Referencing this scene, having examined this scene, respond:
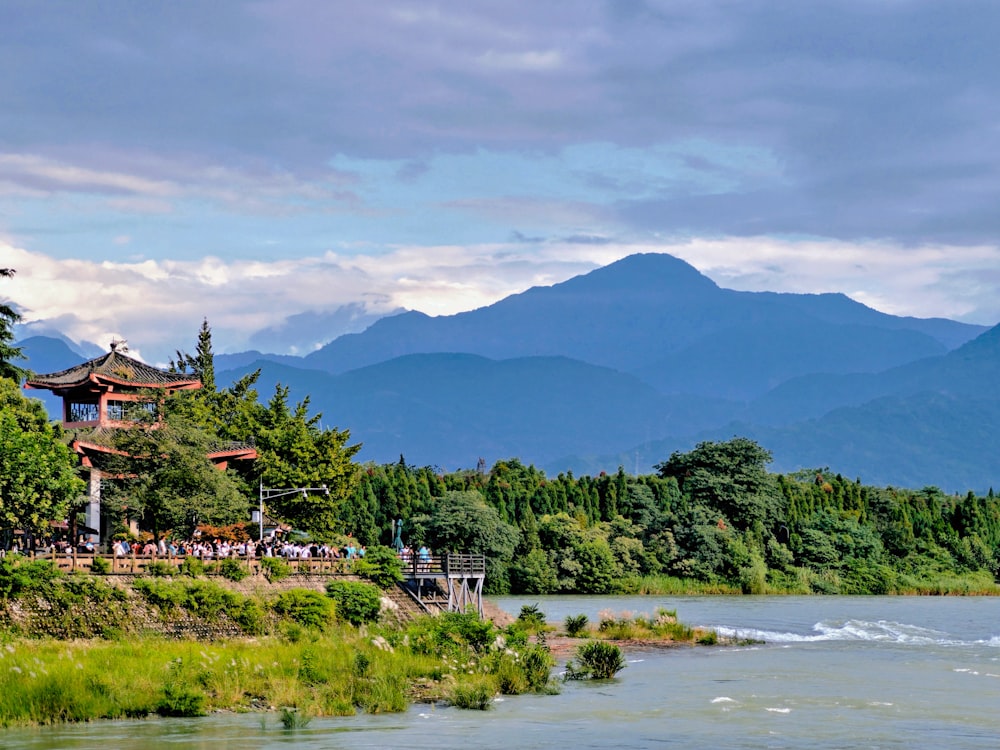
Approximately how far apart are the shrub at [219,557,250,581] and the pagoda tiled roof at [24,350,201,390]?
772 inches

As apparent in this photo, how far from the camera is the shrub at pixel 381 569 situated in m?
54.0

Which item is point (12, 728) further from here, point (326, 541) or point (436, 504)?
point (436, 504)

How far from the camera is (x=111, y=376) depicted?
2621 inches

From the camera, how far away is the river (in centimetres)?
3114

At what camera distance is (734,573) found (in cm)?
10000

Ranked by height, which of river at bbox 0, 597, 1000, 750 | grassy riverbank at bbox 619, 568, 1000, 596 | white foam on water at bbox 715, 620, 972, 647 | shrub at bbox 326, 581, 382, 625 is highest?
shrub at bbox 326, 581, 382, 625

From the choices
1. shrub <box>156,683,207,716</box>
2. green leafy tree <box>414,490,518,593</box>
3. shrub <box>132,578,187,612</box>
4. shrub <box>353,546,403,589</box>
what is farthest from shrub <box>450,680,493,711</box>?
green leafy tree <box>414,490,518,593</box>

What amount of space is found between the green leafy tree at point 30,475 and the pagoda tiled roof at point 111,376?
12356 millimetres

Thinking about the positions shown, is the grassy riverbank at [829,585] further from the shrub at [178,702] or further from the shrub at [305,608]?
the shrub at [178,702]

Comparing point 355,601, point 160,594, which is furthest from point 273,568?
point 160,594

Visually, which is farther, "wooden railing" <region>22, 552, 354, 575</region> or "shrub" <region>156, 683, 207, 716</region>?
"wooden railing" <region>22, 552, 354, 575</region>

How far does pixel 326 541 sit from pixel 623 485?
46.5 m

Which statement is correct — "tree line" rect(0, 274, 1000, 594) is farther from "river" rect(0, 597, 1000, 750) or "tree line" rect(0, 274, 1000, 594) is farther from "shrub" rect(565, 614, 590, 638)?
"river" rect(0, 597, 1000, 750)

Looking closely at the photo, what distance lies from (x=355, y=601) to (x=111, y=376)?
2254 centimetres
